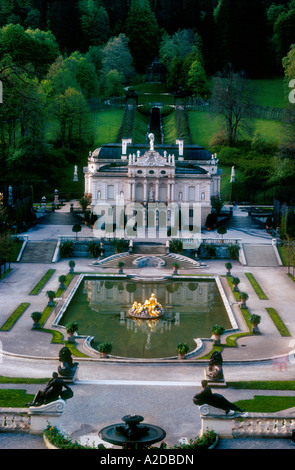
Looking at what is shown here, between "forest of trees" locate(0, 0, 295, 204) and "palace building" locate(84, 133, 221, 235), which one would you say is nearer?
"palace building" locate(84, 133, 221, 235)

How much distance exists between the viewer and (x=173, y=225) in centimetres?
8212

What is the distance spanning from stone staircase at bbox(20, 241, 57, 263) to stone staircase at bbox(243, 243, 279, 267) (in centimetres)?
2016

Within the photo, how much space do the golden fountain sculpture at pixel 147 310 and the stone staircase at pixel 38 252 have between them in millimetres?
20040

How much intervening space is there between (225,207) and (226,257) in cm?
1845

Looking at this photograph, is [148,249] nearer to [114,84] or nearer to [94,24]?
[114,84]

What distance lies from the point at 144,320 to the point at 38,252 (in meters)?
23.9

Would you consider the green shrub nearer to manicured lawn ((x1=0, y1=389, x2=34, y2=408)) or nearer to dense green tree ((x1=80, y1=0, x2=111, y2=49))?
manicured lawn ((x1=0, y1=389, x2=34, y2=408))

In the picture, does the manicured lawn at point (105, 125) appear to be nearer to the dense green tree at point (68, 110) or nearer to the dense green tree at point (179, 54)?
the dense green tree at point (68, 110)

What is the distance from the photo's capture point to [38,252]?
239 feet

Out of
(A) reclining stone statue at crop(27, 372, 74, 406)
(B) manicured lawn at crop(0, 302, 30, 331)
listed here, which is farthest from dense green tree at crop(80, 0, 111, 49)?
(A) reclining stone statue at crop(27, 372, 74, 406)

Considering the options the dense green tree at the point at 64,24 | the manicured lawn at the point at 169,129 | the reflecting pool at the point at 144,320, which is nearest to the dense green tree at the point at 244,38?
the manicured lawn at the point at 169,129

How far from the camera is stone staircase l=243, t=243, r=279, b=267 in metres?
70.9
